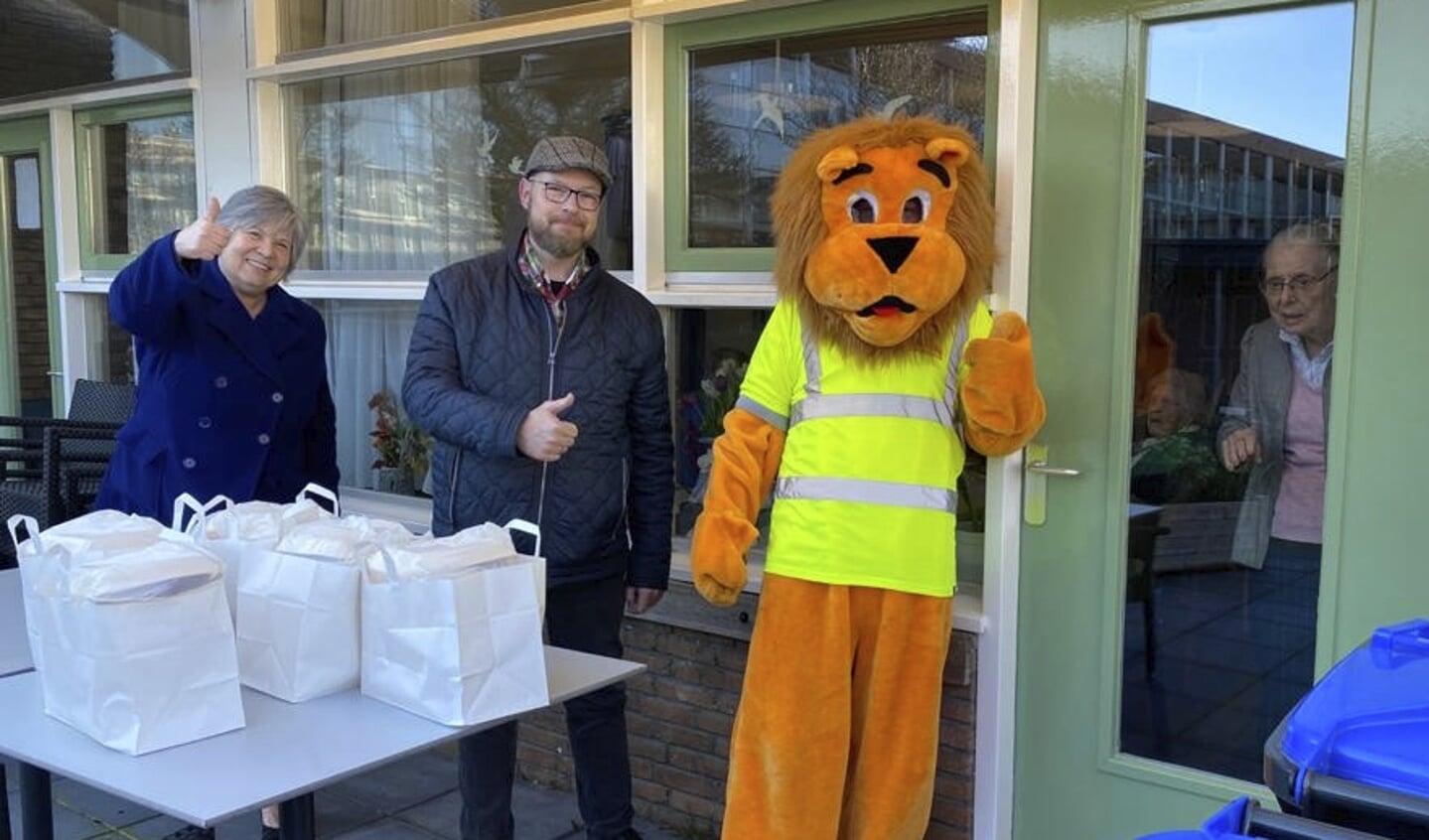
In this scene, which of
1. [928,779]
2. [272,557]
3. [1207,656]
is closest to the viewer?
[272,557]

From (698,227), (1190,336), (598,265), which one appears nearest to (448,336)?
(598,265)

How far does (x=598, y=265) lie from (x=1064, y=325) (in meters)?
1.21

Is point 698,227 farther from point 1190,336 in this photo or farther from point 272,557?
point 272,557

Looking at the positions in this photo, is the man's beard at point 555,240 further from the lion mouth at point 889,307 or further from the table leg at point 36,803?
the table leg at point 36,803

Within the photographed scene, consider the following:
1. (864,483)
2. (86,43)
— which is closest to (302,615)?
(864,483)

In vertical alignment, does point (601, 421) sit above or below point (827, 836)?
above

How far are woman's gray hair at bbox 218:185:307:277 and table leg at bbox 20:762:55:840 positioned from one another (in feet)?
4.68

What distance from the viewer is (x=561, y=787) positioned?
4195 millimetres

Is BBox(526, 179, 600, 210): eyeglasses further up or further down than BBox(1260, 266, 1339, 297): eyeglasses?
further up

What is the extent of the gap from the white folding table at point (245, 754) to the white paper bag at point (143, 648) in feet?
0.13

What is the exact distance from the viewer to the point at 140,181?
5648 mm

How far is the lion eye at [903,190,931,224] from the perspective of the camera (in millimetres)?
2768

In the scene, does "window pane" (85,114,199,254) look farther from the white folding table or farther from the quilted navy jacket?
the white folding table

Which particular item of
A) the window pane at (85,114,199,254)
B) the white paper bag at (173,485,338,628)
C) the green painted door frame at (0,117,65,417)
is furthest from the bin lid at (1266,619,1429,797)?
the green painted door frame at (0,117,65,417)
